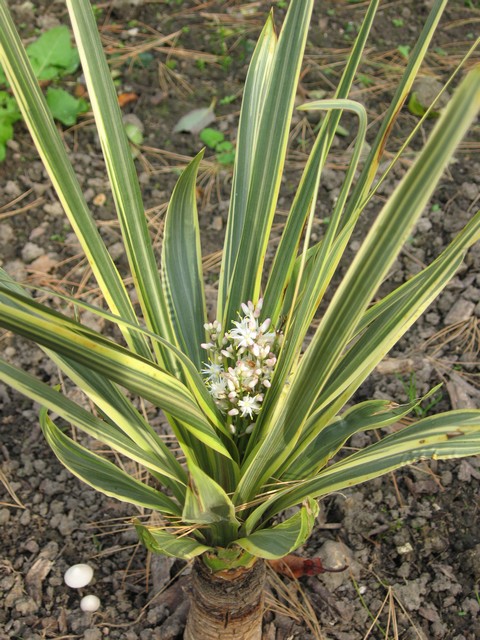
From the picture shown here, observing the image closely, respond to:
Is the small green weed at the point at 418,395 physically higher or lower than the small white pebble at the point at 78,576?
lower

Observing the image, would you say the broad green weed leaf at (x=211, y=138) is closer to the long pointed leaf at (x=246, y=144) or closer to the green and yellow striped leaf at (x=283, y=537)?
the long pointed leaf at (x=246, y=144)

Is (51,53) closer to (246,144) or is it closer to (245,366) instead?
(246,144)

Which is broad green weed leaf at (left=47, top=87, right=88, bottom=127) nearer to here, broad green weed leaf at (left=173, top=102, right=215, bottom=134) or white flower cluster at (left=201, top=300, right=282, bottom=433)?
broad green weed leaf at (left=173, top=102, right=215, bottom=134)

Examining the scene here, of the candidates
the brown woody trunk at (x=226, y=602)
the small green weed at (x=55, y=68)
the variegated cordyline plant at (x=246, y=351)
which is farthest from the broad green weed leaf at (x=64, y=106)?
the brown woody trunk at (x=226, y=602)

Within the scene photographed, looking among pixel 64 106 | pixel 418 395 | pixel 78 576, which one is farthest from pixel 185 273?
pixel 64 106

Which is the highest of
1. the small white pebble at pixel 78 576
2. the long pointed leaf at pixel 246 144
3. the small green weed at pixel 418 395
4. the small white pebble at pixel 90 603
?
the long pointed leaf at pixel 246 144

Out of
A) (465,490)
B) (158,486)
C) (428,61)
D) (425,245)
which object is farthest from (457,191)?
(158,486)
